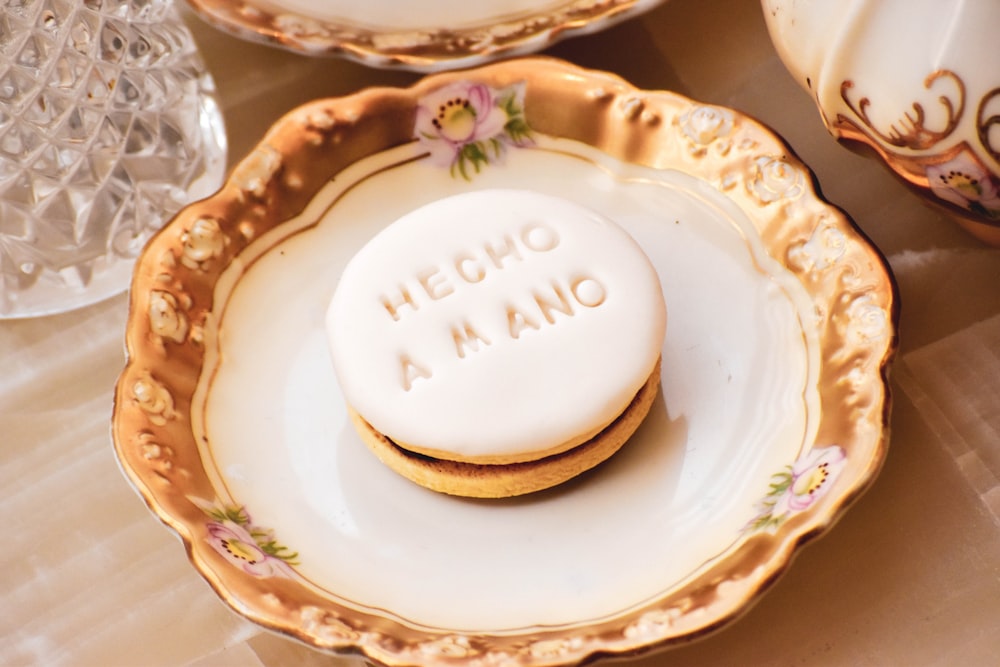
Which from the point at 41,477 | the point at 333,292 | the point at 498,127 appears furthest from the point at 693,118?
the point at 41,477

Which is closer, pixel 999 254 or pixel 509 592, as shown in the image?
pixel 509 592

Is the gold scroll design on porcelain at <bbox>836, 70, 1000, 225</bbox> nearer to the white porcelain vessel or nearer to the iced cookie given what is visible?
Answer: the white porcelain vessel

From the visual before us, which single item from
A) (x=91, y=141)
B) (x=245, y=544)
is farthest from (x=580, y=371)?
(x=91, y=141)

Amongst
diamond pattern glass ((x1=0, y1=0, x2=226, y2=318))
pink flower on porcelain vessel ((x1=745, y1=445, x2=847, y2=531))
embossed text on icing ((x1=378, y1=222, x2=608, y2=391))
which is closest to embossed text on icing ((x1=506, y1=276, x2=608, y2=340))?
embossed text on icing ((x1=378, y1=222, x2=608, y2=391))

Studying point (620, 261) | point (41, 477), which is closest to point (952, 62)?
point (620, 261)

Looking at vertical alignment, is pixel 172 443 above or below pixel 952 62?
below

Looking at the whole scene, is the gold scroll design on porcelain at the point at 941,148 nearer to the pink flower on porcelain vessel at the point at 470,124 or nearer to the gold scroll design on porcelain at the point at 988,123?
the gold scroll design on porcelain at the point at 988,123

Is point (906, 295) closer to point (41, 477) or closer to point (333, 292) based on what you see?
point (333, 292)
